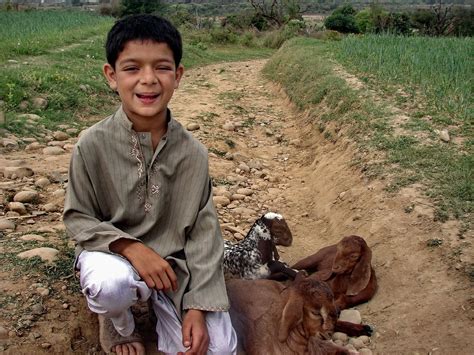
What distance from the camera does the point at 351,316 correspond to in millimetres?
3459

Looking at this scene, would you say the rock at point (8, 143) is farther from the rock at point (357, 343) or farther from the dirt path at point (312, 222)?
the rock at point (357, 343)

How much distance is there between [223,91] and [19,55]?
405 cm

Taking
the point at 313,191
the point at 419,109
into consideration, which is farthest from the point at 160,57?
the point at 419,109

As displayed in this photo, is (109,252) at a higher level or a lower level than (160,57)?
lower

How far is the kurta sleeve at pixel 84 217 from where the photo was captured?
2.71m

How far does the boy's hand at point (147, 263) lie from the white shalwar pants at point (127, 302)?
0.04 meters

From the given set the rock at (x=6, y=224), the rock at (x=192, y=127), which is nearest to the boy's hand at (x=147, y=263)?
the rock at (x=6, y=224)

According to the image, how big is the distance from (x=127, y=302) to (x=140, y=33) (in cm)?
130

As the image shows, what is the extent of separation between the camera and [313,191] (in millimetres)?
5816

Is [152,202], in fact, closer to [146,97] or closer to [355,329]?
[146,97]

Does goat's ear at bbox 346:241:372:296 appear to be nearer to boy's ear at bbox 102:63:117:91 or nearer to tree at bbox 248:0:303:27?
boy's ear at bbox 102:63:117:91

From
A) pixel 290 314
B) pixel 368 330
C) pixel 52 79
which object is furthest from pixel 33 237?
pixel 52 79

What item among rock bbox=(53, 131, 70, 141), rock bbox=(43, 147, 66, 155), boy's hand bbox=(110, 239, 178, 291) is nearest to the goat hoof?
boy's hand bbox=(110, 239, 178, 291)

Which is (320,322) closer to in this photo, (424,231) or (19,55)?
(424,231)
